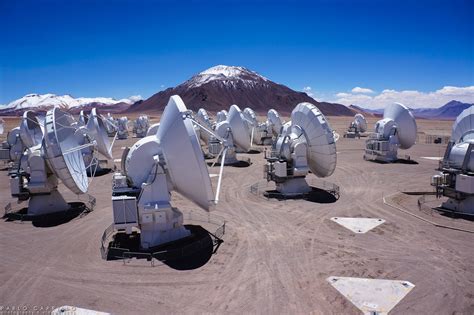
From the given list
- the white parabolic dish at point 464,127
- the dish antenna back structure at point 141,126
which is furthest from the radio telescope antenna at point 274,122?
the white parabolic dish at point 464,127

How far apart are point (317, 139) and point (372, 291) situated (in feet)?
54.5

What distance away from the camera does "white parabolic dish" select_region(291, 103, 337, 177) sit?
2945cm

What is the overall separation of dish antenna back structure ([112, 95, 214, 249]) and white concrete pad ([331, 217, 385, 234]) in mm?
10974

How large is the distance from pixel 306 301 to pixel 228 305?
11.0 feet

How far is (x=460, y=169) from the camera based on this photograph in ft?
84.6

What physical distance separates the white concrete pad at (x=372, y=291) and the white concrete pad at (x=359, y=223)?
6.80m

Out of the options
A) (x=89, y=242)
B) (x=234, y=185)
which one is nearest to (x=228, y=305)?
(x=89, y=242)

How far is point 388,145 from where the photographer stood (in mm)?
49781

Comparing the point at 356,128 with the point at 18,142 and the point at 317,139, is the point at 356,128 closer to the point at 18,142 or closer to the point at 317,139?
the point at 317,139

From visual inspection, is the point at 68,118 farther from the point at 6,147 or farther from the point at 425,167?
the point at 425,167

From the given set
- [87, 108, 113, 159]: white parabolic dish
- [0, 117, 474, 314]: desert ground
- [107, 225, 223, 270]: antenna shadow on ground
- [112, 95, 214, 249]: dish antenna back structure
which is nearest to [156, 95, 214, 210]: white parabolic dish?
[112, 95, 214, 249]: dish antenna back structure

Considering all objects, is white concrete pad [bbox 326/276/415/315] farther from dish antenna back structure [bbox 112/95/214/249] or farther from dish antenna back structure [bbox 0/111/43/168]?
dish antenna back structure [bbox 0/111/43/168]

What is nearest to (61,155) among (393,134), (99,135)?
(99,135)

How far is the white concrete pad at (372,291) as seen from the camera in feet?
48.0
